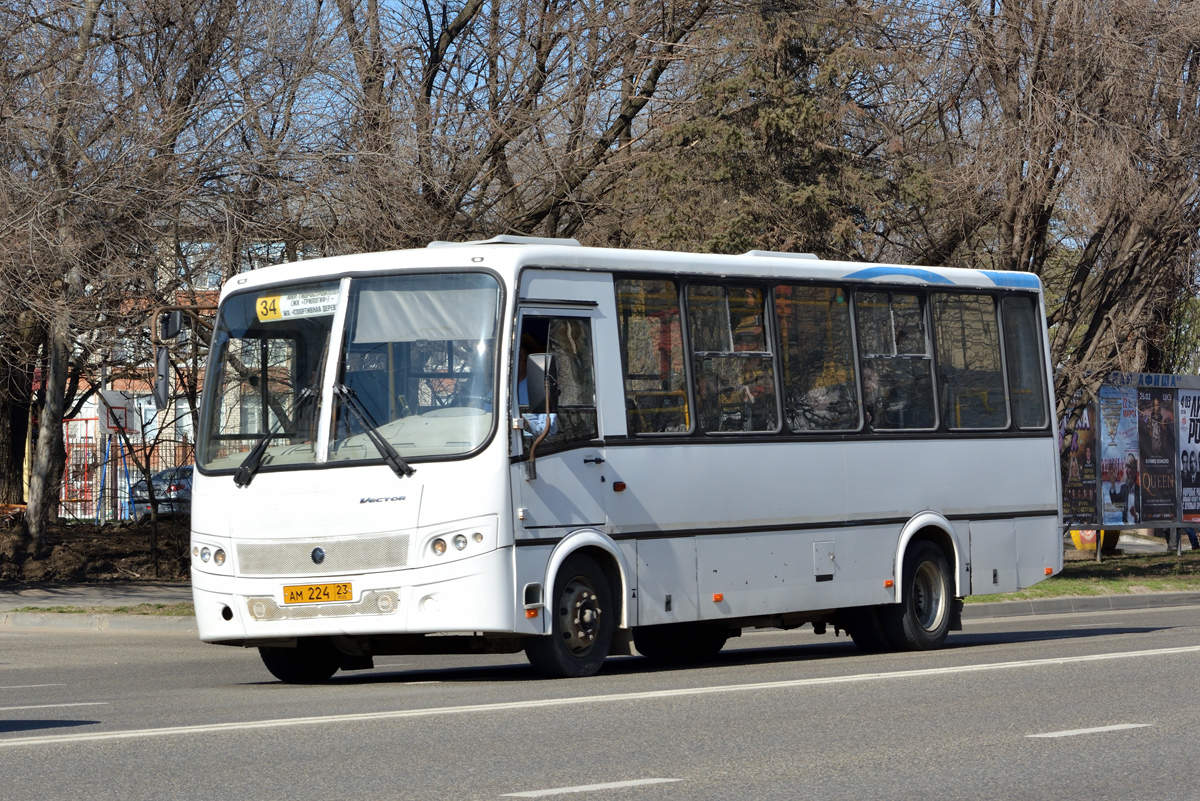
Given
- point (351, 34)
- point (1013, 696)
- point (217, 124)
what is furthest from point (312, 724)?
point (351, 34)

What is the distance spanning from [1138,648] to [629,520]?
4.88 meters

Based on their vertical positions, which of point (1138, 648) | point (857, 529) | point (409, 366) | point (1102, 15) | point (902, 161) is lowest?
point (1138, 648)

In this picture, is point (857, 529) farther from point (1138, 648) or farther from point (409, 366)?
point (409, 366)

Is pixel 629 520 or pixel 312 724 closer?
pixel 312 724

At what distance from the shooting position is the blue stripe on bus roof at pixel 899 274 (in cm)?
1415

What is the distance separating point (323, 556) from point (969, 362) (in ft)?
21.3

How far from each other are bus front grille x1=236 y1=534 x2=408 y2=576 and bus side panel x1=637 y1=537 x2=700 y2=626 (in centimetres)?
190

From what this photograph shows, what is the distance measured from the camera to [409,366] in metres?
11.3

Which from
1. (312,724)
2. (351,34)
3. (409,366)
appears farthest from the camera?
(351,34)

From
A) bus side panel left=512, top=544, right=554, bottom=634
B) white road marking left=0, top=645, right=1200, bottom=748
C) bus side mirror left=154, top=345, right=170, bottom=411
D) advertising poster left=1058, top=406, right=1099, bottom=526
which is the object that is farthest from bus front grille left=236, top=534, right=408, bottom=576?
advertising poster left=1058, top=406, right=1099, bottom=526

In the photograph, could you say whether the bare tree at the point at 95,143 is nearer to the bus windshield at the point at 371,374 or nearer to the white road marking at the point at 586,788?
the bus windshield at the point at 371,374

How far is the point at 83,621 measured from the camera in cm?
1864

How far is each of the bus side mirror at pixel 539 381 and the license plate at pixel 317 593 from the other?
1713 mm

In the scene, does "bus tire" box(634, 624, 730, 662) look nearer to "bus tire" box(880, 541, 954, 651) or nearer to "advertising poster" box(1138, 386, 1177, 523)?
"bus tire" box(880, 541, 954, 651)
